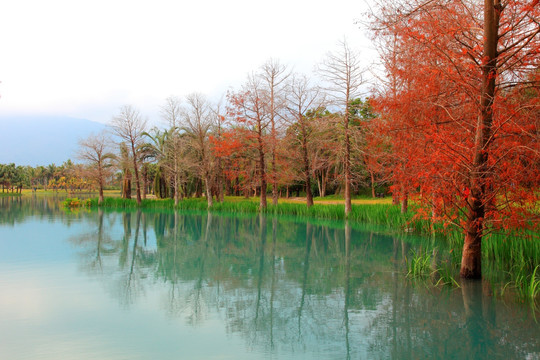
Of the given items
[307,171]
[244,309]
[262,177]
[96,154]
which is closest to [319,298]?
[244,309]

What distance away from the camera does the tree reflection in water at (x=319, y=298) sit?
5.04m

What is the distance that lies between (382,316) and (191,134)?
99.4ft

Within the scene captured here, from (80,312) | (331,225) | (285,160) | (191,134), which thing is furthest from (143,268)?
(191,134)

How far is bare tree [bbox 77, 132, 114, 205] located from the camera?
35.0 m

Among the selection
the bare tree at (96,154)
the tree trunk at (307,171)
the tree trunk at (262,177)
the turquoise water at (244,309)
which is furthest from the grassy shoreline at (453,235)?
the bare tree at (96,154)

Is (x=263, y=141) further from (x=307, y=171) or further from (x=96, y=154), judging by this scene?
(x=96, y=154)

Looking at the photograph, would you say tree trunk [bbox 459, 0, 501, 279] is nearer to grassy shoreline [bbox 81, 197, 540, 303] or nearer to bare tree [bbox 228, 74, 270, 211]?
grassy shoreline [bbox 81, 197, 540, 303]

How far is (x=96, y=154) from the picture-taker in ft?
117

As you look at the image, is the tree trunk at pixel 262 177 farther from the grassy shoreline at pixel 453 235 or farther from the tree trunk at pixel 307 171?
the tree trunk at pixel 307 171

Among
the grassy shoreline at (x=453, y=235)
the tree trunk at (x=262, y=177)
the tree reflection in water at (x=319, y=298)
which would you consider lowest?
the tree reflection in water at (x=319, y=298)

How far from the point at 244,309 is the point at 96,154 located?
33.4 m

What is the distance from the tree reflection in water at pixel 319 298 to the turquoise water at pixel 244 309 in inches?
1.0

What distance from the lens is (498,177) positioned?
690 cm

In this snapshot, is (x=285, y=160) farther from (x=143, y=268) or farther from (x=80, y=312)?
(x=80, y=312)
